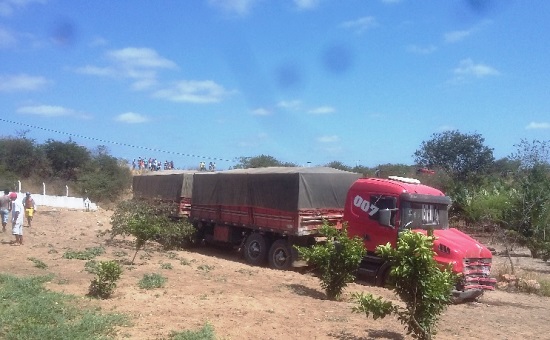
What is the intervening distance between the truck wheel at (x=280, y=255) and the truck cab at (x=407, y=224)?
247 cm

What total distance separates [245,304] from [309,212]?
20.5 feet

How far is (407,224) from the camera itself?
41.5ft

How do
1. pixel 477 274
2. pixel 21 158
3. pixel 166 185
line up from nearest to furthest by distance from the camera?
1. pixel 477 274
2. pixel 166 185
3. pixel 21 158

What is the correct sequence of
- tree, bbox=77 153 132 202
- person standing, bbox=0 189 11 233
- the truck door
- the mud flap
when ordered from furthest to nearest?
1. tree, bbox=77 153 132 202
2. person standing, bbox=0 189 11 233
3. the truck door
4. the mud flap

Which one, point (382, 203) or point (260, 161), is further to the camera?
point (260, 161)

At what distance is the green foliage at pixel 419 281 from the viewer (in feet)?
22.7

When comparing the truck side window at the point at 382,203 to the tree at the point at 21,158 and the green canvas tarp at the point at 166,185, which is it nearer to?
the green canvas tarp at the point at 166,185

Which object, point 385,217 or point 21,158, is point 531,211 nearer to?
point 385,217

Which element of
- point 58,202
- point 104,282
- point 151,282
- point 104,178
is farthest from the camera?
point 104,178

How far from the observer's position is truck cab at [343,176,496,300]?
11.8 meters

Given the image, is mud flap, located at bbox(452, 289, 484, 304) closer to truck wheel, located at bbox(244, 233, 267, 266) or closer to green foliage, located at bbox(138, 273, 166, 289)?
green foliage, located at bbox(138, 273, 166, 289)

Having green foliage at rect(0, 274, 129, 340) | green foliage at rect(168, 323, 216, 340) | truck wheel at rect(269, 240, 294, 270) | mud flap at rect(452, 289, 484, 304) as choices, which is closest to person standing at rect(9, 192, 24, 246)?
truck wheel at rect(269, 240, 294, 270)

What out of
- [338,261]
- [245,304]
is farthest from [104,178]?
[245,304]

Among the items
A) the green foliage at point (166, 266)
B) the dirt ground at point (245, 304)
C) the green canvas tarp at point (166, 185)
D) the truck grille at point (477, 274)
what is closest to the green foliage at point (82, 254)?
the dirt ground at point (245, 304)
